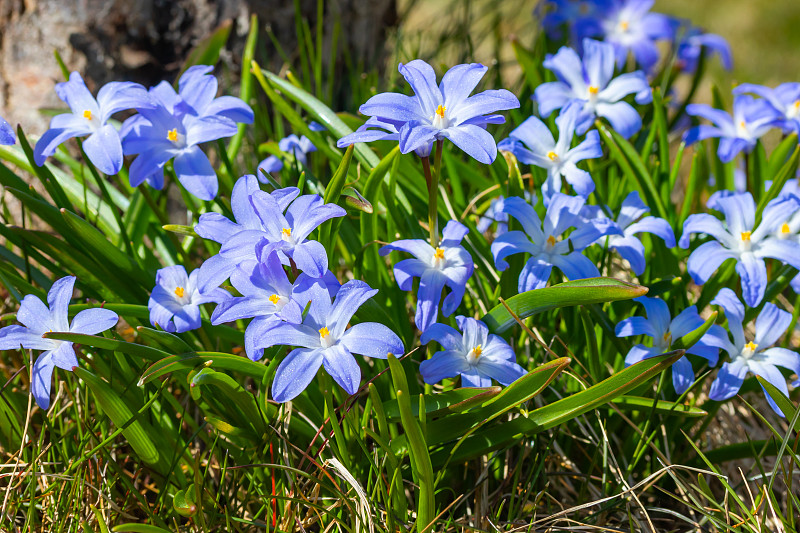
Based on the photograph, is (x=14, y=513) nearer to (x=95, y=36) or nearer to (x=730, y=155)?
(x=95, y=36)

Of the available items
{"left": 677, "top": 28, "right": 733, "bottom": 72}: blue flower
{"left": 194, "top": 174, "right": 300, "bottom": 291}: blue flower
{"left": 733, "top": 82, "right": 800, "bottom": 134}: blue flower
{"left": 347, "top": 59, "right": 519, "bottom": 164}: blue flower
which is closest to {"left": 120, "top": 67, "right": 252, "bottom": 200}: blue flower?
{"left": 194, "top": 174, "right": 300, "bottom": 291}: blue flower

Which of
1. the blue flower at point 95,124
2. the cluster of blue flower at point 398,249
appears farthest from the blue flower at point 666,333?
the blue flower at point 95,124

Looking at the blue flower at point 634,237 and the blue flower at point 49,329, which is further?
the blue flower at point 634,237

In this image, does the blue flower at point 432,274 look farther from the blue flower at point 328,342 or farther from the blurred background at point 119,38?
the blurred background at point 119,38

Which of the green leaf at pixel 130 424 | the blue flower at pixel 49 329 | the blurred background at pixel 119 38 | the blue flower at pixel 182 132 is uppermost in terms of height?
the blurred background at pixel 119 38

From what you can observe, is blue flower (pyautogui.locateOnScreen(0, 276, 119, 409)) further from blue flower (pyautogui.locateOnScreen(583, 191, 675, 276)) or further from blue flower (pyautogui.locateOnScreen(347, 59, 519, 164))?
blue flower (pyautogui.locateOnScreen(583, 191, 675, 276))

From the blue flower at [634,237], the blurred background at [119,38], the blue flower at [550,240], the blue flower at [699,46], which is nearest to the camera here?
the blue flower at [550,240]

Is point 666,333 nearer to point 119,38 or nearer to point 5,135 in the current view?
point 5,135

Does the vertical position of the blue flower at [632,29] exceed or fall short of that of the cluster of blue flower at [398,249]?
it exceeds it
